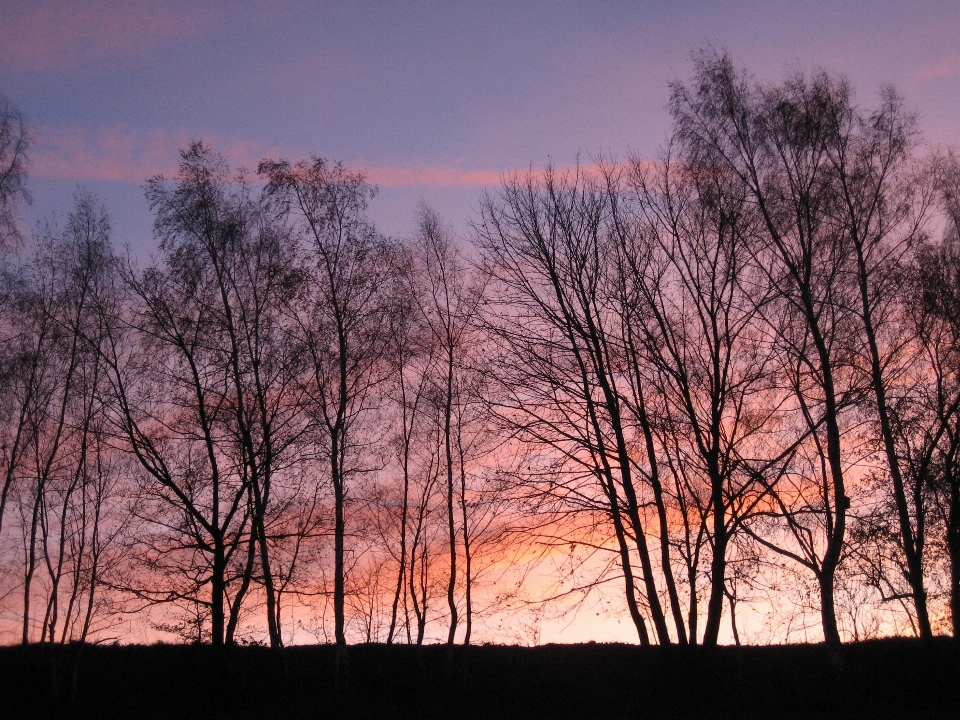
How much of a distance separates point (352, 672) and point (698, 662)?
1040cm

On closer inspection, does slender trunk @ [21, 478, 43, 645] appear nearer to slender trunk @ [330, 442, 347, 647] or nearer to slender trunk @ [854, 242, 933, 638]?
slender trunk @ [330, 442, 347, 647]

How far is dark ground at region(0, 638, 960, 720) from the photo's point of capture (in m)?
15.9

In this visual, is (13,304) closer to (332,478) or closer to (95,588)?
(95,588)

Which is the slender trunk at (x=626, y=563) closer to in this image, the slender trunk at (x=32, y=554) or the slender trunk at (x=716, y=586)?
the slender trunk at (x=716, y=586)

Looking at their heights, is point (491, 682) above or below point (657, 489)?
below

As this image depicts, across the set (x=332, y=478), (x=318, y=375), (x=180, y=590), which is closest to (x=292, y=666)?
(x=180, y=590)

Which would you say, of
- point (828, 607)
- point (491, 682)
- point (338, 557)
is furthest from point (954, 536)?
point (338, 557)

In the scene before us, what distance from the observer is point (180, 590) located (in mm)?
18000

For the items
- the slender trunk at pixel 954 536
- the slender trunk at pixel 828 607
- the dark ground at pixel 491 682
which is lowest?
the dark ground at pixel 491 682

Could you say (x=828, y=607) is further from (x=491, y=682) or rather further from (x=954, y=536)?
(x=491, y=682)

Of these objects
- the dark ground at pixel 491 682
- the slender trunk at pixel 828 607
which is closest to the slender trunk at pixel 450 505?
the dark ground at pixel 491 682

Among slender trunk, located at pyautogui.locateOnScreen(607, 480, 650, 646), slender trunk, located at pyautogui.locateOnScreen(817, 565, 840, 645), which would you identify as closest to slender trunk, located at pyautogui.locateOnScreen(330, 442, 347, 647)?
slender trunk, located at pyautogui.locateOnScreen(607, 480, 650, 646)

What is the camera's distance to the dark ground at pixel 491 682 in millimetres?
15883

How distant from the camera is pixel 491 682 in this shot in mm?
21172
